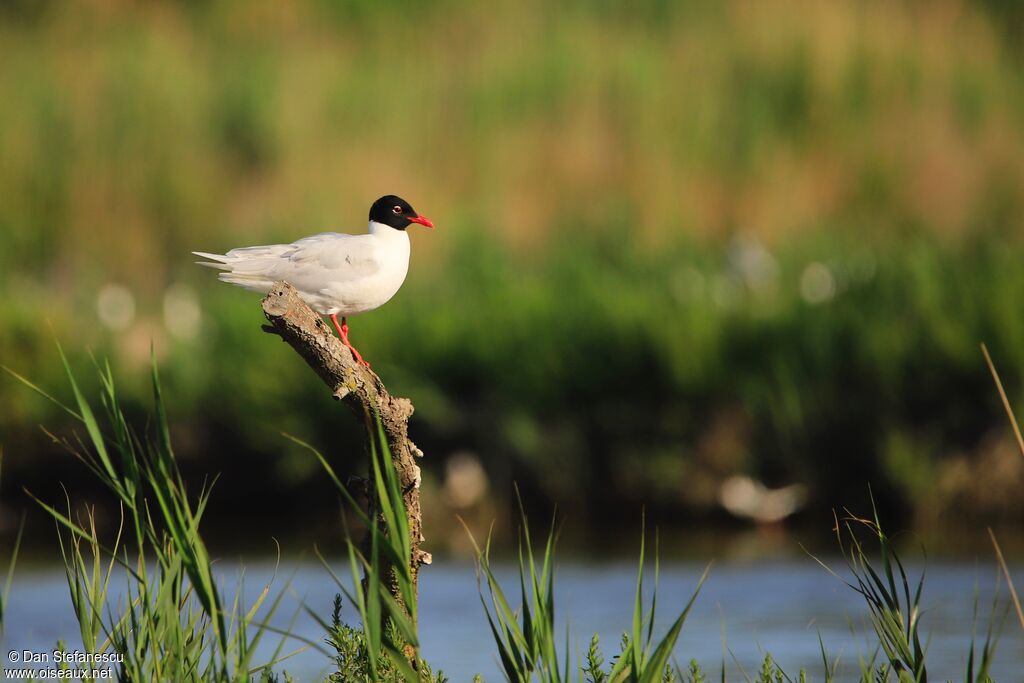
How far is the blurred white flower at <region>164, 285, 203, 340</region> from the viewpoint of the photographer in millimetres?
12438

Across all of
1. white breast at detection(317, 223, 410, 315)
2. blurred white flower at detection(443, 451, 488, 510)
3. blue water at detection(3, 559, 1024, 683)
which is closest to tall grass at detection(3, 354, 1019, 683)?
white breast at detection(317, 223, 410, 315)

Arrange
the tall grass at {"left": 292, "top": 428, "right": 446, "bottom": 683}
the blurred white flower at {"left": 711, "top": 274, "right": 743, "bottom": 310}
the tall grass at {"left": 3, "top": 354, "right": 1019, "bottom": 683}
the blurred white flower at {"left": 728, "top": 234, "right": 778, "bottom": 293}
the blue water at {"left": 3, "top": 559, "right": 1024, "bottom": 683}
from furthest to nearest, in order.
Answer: the blurred white flower at {"left": 728, "top": 234, "right": 778, "bottom": 293}, the blurred white flower at {"left": 711, "top": 274, "right": 743, "bottom": 310}, the blue water at {"left": 3, "top": 559, "right": 1024, "bottom": 683}, the tall grass at {"left": 3, "top": 354, "right": 1019, "bottom": 683}, the tall grass at {"left": 292, "top": 428, "right": 446, "bottom": 683}

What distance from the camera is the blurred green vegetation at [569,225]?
10.5 metres

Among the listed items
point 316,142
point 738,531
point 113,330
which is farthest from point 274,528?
point 316,142

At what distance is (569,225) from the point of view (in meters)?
15.0

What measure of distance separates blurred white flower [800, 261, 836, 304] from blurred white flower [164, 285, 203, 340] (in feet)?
14.6

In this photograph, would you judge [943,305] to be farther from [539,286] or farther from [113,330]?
[113,330]

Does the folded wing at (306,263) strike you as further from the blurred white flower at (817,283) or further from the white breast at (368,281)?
the blurred white flower at (817,283)

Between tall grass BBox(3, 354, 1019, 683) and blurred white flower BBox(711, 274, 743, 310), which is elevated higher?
blurred white flower BBox(711, 274, 743, 310)

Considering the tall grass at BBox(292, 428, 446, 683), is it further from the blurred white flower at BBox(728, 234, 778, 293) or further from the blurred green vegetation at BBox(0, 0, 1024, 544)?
the blurred white flower at BBox(728, 234, 778, 293)

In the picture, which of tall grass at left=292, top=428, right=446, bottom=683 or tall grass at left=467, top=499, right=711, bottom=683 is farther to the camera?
tall grass at left=467, top=499, right=711, bottom=683

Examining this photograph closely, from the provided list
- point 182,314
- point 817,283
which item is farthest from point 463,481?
point 182,314

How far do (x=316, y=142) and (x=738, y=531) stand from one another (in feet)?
25.8

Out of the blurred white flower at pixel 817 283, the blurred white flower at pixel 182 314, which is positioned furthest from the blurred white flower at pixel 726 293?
the blurred white flower at pixel 182 314
